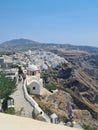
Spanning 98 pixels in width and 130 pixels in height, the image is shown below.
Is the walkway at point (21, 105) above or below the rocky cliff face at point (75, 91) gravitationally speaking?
above

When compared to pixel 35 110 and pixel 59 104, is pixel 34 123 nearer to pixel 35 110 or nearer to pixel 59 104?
pixel 35 110

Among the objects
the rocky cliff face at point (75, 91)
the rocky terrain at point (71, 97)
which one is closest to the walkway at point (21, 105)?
the rocky terrain at point (71, 97)

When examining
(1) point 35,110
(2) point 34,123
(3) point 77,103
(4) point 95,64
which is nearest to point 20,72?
(3) point 77,103

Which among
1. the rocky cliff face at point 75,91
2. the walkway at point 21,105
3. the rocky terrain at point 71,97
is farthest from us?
the rocky cliff face at point 75,91

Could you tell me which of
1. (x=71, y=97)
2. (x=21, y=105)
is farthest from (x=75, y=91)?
(x=21, y=105)

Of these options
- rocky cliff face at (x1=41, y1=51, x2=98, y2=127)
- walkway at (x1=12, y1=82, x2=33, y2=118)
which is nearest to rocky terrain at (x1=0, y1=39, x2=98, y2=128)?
rocky cliff face at (x1=41, y1=51, x2=98, y2=127)

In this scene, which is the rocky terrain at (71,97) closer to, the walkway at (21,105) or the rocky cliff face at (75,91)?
the rocky cliff face at (75,91)

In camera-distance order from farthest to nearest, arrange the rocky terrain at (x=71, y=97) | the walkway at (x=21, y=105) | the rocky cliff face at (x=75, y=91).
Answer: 1. the rocky cliff face at (x=75, y=91)
2. the rocky terrain at (x=71, y=97)
3. the walkway at (x=21, y=105)

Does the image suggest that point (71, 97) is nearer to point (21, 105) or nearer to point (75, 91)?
point (75, 91)
